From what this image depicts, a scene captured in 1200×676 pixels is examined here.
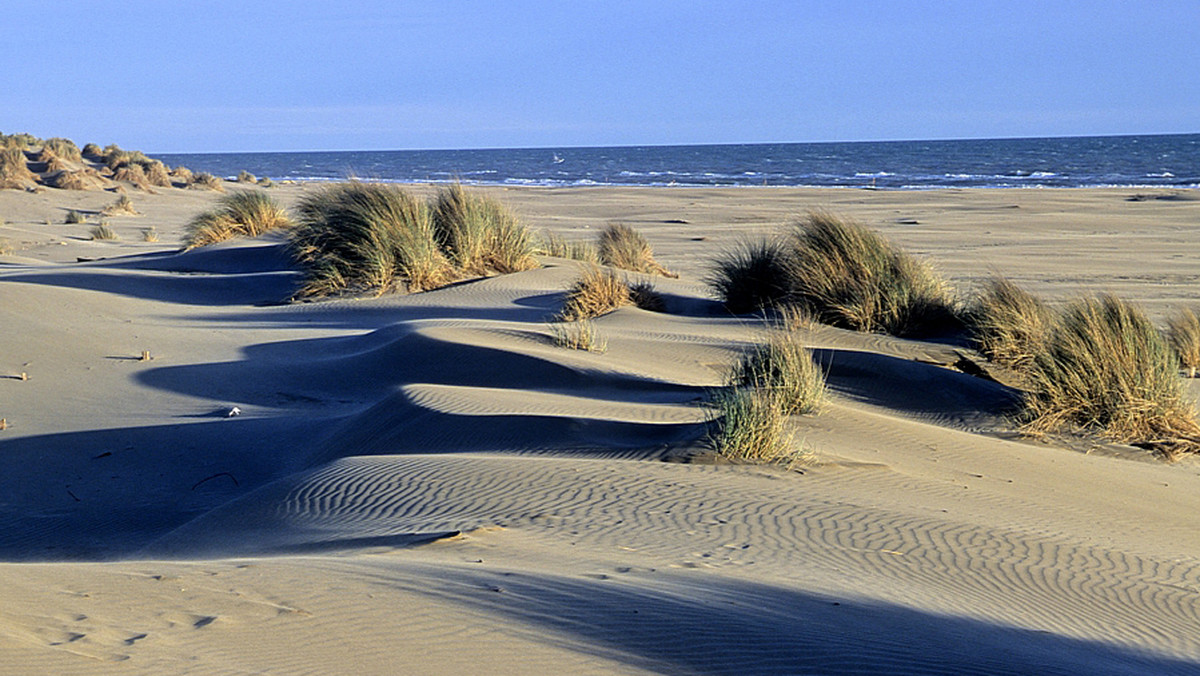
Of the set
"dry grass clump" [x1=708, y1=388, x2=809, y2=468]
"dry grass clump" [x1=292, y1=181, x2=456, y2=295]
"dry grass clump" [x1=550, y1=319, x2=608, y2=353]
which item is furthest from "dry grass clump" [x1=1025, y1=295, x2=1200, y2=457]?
"dry grass clump" [x1=292, y1=181, x2=456, y2=295]

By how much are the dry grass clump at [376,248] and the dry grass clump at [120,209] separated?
58.5ft

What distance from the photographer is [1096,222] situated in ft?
88.3

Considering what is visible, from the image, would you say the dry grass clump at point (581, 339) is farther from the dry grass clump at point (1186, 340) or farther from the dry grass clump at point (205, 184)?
the dry grass clump at point (205, 184)

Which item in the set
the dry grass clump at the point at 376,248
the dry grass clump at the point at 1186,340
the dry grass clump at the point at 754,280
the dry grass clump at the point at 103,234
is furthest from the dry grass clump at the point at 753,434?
the dry grass clump at the point at 103,234

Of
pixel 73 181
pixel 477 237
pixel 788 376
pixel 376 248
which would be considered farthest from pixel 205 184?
pixel 788 376

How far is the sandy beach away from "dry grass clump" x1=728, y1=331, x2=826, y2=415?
0.24 metres

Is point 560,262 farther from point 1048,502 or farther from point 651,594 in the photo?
point 651,594

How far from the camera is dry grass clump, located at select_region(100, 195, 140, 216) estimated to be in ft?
101

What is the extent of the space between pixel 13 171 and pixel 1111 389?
1330 inches

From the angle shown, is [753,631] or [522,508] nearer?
[753,631]

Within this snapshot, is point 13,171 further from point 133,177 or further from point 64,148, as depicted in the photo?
point 64,148

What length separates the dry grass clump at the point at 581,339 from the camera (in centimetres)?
1037

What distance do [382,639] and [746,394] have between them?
3820 mm

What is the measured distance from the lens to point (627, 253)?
17.2 m
